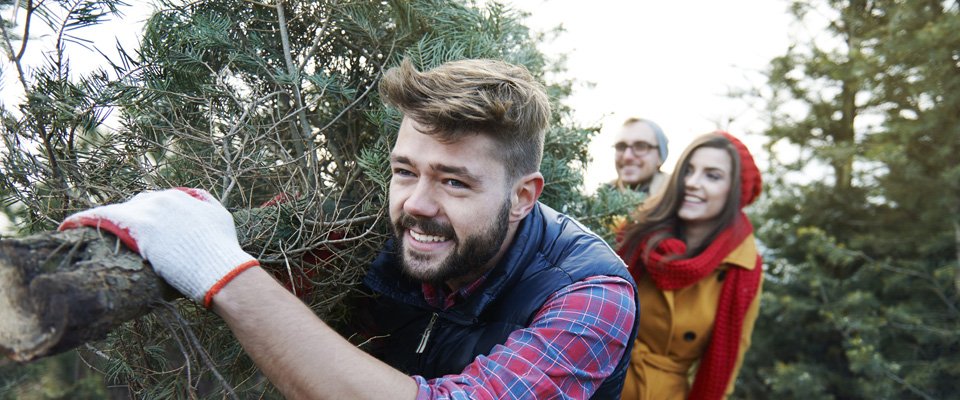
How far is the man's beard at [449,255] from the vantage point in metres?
2.03

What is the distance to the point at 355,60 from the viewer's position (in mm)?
2508

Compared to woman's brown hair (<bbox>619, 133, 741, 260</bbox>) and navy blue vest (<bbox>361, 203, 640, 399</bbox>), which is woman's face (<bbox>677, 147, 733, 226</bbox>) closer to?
woman's brown hair (<bbox>619, 133, 741, 260</bbox>)

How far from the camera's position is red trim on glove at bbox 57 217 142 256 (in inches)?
58.4

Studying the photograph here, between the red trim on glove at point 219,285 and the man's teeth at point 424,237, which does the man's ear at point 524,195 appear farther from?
the red trim on glove at point 219,285

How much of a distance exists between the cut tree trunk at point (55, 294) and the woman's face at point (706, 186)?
9.85 feet

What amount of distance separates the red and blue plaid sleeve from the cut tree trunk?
70 cm

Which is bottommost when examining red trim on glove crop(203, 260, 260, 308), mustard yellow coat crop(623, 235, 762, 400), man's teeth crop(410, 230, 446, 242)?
mustard yellow coat crop(623, 235, 762, 400)

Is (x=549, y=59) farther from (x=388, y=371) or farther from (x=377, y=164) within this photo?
(x=388, y=371)

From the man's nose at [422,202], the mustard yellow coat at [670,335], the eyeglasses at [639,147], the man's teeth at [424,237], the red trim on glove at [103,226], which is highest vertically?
the eyeglasses at [639,147]

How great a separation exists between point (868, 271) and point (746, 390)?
1.65m

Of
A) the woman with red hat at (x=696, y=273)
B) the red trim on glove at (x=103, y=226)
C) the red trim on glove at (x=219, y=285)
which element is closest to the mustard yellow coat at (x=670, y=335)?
the woman with red hat at (x=696, y=273)

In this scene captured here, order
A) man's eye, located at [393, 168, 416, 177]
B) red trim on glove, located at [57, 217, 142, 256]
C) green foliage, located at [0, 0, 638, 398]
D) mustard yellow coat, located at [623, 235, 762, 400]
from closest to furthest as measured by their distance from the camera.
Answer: red trim on glove, located at [57, 217, 142, 256], green foliage, located at [0, 0, 638, 398], man's eye, located at [393, 168, 416, 177], mustard yellow coat, located at [623, 235, 762, 400]

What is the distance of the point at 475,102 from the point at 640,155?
113 inches

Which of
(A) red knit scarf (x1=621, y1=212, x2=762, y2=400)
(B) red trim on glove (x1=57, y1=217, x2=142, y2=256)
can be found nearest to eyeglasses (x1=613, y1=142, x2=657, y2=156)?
(A) red knit scarf (x1=621, y1=212, x2=762, y2=400)
